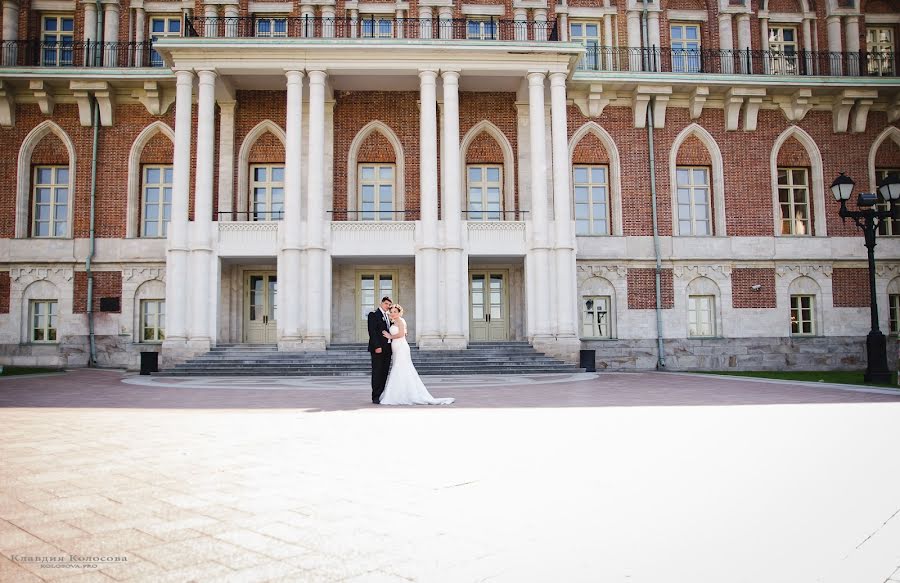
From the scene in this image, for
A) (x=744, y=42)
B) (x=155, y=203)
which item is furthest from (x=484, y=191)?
(x=155, y=203)

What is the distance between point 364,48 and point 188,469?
18853 mm

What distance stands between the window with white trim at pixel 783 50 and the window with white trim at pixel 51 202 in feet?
90.2

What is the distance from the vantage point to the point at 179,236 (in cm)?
2083

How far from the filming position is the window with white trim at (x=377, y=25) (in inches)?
973

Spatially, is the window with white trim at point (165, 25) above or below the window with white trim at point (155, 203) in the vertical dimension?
above

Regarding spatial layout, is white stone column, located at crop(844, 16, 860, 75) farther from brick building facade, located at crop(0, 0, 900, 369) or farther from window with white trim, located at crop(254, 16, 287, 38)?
window with white trim, located at crop(254, 16, 287, 38)

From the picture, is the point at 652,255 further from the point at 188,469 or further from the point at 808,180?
the point at 188,469

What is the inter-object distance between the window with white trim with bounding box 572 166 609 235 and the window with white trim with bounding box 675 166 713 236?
9.17 feet

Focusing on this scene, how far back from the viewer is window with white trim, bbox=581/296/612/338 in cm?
2373

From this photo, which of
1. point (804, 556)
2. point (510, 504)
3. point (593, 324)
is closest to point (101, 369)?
point (593, 324)

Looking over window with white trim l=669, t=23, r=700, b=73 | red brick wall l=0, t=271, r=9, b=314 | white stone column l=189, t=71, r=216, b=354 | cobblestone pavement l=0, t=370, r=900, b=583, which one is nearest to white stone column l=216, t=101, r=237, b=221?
white stone column l=189, t=71, r=216, b=354

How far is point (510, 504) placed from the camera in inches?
156

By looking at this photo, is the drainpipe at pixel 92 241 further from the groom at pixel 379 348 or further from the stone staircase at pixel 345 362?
the groom at pixel 379 348

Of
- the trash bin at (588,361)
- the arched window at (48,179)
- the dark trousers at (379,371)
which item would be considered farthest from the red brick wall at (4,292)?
the trash bin at (588,361)
